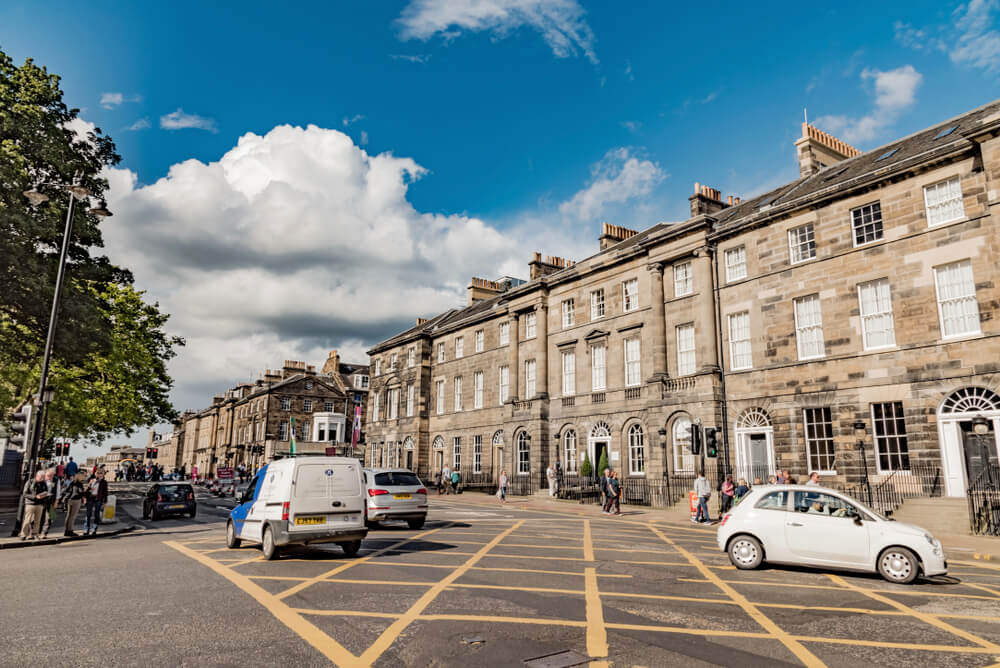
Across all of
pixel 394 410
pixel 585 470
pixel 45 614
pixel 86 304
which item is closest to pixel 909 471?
pixel 585 470

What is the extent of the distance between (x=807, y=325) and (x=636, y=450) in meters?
10.0

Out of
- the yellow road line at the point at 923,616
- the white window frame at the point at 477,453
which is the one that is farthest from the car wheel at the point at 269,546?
the white window frame at the point at 477,453

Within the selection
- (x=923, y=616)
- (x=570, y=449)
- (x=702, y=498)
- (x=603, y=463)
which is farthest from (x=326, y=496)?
(x=570, y=449)

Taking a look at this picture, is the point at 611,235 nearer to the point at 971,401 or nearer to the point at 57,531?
the point at 971,401

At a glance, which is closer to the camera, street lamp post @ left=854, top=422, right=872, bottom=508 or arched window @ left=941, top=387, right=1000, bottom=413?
arched window @ left=941, top=387, right=1000, bottom=413

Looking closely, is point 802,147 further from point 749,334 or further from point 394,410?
point 394,410

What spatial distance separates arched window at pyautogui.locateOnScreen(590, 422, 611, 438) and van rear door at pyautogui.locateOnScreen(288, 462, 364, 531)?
2113cm

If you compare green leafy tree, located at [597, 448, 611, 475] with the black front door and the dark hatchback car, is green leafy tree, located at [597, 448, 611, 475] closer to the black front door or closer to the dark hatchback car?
the black front door

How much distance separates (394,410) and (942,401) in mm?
39525

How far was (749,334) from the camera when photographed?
26047mm

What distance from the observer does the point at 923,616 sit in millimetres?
7629

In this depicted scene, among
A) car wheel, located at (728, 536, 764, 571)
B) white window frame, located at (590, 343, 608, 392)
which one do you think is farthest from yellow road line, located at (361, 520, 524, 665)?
white window frame, located at (590, 343, 608, 392)

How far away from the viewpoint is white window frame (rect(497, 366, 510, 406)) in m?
40.2

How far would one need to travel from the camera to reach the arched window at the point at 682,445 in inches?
1070
